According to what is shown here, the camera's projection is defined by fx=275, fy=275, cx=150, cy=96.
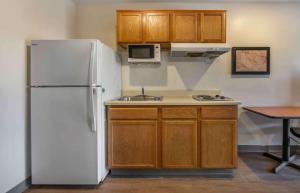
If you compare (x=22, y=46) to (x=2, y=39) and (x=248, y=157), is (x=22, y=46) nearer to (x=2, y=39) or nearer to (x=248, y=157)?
(x=2, y=39)

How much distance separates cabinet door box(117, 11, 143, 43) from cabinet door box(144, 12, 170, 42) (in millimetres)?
91

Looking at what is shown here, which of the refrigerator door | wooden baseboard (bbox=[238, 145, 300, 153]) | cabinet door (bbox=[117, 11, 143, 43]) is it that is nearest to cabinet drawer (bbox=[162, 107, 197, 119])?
the refrigerator door

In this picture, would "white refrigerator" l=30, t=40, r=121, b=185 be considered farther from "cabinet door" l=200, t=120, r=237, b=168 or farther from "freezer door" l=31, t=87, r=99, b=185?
"cabinet door" l=200, t=120, r=237, b=168

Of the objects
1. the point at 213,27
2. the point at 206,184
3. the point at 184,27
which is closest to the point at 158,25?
the point at 184,27

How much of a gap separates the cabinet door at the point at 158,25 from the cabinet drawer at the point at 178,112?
1.05m

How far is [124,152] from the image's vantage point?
10.7 feet

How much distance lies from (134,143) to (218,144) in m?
0.99

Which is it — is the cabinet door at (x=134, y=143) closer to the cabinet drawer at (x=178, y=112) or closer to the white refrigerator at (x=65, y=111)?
the cabinet drawer at (x=178, y=112)

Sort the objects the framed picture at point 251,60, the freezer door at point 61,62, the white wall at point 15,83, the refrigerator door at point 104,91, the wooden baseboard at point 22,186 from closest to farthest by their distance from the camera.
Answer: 1. the white wall at point 15,83
2. the wooden baseboard at point 22,186
3. the freezer door at point 61,62
4. the refrigerator door at point 104,91
5. the framed picture at point 251,60

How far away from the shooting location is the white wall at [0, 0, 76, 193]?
2.52 m

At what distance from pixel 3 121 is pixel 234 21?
137 inches

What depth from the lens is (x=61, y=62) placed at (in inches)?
113

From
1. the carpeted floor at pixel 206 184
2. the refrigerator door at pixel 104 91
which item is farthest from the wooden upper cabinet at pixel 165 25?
the carpeted floor at pixel 206 184

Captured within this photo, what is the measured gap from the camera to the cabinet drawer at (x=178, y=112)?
10.7 feet
